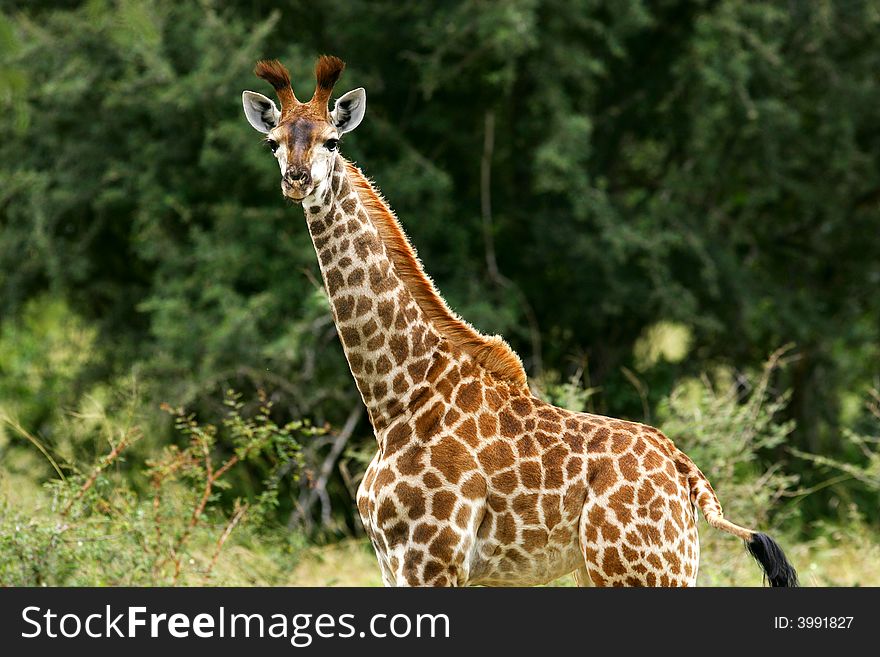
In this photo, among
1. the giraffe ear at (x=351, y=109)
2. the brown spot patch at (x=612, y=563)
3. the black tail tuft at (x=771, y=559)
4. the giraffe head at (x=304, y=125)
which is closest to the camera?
the black tail tuft at (x=771, y=559)

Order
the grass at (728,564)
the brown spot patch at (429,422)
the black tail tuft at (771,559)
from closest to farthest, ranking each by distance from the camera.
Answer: the black tail tuft at (771,559) → the brown spot patch at (429,422) → the grass at (728,564)

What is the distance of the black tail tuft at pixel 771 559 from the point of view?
5.23 metres

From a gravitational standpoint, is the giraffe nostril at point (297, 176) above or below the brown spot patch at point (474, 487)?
above

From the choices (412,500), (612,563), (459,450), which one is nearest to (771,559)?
(612,563)

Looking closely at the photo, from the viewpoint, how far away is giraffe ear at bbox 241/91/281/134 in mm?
5816

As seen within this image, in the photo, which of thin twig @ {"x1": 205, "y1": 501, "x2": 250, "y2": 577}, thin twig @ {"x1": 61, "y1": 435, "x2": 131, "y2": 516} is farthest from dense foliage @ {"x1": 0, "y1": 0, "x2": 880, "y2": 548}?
thin twig @ {"x1": 61, "y1": 435, "x2": 131, "y2": 516}

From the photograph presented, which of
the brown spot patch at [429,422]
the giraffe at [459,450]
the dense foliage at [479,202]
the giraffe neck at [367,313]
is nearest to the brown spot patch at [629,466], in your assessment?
the giraffe at [459,450]

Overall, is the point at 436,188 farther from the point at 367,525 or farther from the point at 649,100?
the point at 367,525

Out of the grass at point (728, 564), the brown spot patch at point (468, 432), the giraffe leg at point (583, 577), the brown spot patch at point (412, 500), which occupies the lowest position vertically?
the grass at point (728, 564)

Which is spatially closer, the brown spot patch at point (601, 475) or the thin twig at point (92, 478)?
the brown spot patch at point (601, 475)

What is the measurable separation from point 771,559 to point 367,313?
2.04 m

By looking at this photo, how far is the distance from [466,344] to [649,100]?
8.29 meters

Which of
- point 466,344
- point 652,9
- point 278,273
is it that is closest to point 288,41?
point 278,273

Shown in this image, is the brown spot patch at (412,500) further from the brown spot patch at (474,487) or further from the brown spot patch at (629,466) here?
the brown spot patch at (629,466)
